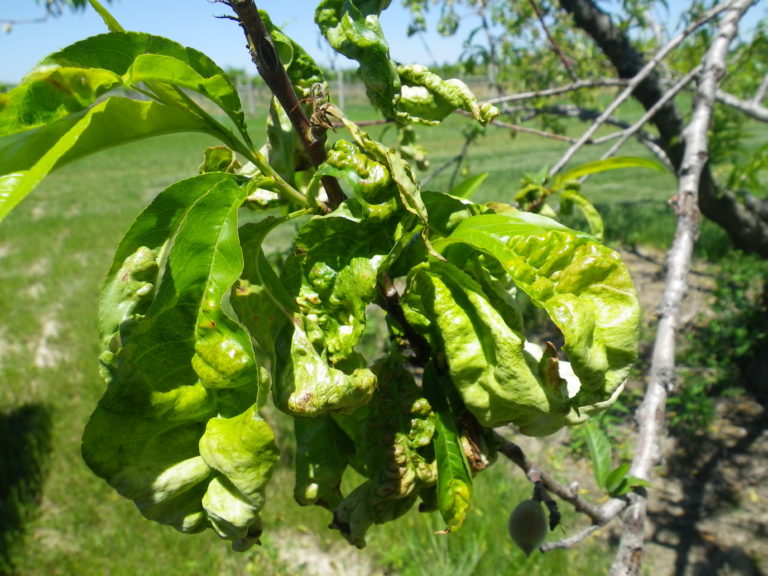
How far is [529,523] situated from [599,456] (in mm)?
252

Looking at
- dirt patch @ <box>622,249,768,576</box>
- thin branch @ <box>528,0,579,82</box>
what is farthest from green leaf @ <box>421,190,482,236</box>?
dirt patch @ <box>622,249,768,576</box>

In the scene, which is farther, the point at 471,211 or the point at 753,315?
the point at 753,315

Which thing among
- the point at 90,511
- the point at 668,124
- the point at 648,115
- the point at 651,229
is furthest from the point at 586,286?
the point at 651,229

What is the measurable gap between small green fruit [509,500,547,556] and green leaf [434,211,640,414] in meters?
0.80

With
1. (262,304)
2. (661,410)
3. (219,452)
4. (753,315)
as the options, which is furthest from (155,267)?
(753,315)

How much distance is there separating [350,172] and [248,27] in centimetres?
23

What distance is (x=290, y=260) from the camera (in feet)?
2.86

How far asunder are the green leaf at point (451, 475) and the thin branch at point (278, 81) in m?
0.40

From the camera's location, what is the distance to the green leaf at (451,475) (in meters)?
0.90

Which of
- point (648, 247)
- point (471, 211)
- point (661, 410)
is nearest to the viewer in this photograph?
point (471, 211)

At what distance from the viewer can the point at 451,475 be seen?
906mm

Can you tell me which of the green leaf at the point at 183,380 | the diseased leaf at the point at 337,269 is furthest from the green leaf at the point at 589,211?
the green leaf at the point at 183,380

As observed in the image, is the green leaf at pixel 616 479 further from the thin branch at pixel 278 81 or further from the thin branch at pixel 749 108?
the thin branch at pixel 749 108

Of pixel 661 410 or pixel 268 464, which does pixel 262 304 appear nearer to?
pixel 268 464
